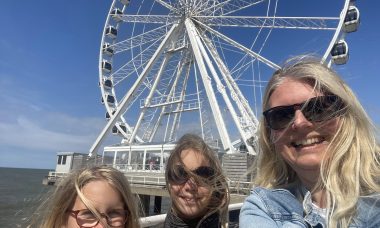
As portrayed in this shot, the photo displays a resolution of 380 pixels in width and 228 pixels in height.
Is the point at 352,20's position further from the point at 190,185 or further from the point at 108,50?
the point at 190,185

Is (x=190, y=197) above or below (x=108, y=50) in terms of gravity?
below

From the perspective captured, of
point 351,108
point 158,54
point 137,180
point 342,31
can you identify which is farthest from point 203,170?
point 158,54

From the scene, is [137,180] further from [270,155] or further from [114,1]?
[270,155]

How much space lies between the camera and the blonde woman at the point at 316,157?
4.73ft

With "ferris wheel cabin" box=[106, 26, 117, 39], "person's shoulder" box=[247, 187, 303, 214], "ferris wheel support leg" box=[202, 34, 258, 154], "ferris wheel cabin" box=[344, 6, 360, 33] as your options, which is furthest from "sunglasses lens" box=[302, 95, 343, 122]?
"ferris wheel cabin" box=[106, 26, 117, 39]

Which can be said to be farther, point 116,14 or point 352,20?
point 116,14

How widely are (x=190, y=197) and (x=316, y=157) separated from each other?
3.70 feet

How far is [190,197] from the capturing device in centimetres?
250

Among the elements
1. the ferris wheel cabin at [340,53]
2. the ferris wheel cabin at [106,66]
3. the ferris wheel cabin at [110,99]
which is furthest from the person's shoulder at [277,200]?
the ferris wheel cabin at [106,66]

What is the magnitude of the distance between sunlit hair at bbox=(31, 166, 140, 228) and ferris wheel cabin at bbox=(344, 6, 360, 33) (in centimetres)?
1671

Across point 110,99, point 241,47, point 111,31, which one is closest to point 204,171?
point 241,47

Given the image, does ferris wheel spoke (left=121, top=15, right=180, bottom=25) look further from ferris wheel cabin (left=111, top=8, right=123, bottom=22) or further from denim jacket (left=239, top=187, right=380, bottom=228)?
denim jacket (left=239, top=187, right=380, bottom=228)

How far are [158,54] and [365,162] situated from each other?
1989cm

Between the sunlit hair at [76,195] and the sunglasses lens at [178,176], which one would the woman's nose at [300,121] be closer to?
the sunlit hair at [76,195]
